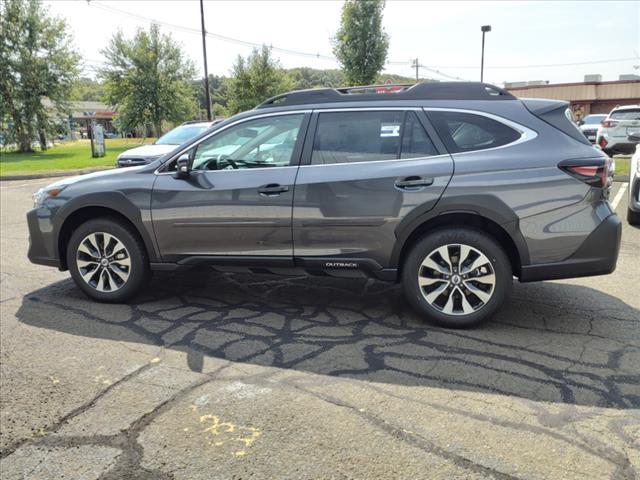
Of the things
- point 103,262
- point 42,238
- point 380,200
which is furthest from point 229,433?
point 42,238

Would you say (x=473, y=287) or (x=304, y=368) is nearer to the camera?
(x=304, y=368)

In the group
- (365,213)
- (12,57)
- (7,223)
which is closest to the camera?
(365,213)

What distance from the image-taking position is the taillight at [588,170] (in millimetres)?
3779

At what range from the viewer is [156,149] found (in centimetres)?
1124

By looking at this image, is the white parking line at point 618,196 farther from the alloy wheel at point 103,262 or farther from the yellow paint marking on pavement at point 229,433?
the yellow paint marking on pavement at point 229,433

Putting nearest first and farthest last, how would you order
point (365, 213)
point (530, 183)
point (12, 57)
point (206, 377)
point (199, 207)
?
1. point (206, 377)
2. point (530, 183)
3. point (365, 213)
4. point (199, 207)
5. point (12, 57)

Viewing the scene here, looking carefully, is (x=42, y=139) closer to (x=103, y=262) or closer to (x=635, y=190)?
(x=103, y=262)

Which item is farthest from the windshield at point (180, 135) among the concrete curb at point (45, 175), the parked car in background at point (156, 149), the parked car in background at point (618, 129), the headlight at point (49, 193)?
the parked car in background at point (618, 129)

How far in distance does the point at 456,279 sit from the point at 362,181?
1.04m

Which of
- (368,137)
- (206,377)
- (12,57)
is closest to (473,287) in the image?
(368,137)

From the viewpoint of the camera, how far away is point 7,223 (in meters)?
8.88

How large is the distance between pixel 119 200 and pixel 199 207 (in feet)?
2.54

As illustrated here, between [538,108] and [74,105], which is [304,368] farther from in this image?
[74,105]

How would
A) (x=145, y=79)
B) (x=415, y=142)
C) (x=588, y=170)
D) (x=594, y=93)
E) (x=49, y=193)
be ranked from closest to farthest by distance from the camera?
(x=588, y=170), (x=415, y=142), (x=49, y=193), (x=145, y=79), (x=594, y=93)
